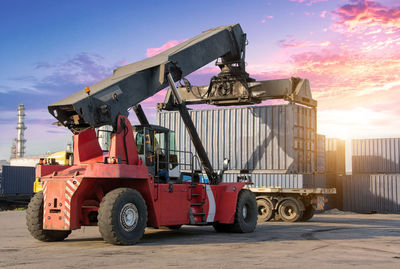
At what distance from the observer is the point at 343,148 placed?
1145 inches

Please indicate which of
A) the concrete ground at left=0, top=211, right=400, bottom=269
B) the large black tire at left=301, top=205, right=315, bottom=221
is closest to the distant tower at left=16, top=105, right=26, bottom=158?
the large black tire at left=301, top=205, right=315, bottom=221

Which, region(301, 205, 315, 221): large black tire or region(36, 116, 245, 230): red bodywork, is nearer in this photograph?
region(36, 116, 245, 230): red bodywork

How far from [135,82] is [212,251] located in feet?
14.8

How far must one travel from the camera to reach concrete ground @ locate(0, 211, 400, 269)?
8.38 m

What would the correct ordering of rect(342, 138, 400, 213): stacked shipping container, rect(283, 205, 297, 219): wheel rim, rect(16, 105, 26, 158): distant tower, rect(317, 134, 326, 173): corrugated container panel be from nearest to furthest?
rect(283, 205, 297, 219): wheel rim, rect(317, 134, 326, 173): corrugated container panel, rect(342, 138, 400, 213): stacked shipping container, rect(16, 105, 26, 158): distant tower

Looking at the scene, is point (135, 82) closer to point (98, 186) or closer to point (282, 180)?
point (98, 186)

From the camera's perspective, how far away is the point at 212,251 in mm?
9992

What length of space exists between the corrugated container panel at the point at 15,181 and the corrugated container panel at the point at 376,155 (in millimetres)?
23125

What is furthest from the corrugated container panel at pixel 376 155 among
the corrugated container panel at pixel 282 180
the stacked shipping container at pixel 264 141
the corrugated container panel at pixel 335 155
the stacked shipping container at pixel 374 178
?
the corrugated container panel at pixel 282 180

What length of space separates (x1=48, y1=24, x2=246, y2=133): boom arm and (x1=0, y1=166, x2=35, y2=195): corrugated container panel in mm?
24310

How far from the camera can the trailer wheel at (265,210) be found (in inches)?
770

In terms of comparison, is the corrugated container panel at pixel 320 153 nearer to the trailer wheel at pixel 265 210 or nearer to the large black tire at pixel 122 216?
the trailer wheel at pixel 265 210

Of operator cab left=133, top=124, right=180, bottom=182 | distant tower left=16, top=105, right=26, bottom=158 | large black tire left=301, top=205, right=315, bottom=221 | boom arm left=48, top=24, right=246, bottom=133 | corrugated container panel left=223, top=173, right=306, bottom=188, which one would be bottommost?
large black tire left=301, top=205, right=315, bottom=221

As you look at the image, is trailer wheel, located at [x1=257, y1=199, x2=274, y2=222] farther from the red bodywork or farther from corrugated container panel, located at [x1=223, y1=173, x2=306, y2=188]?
the red bodywork
